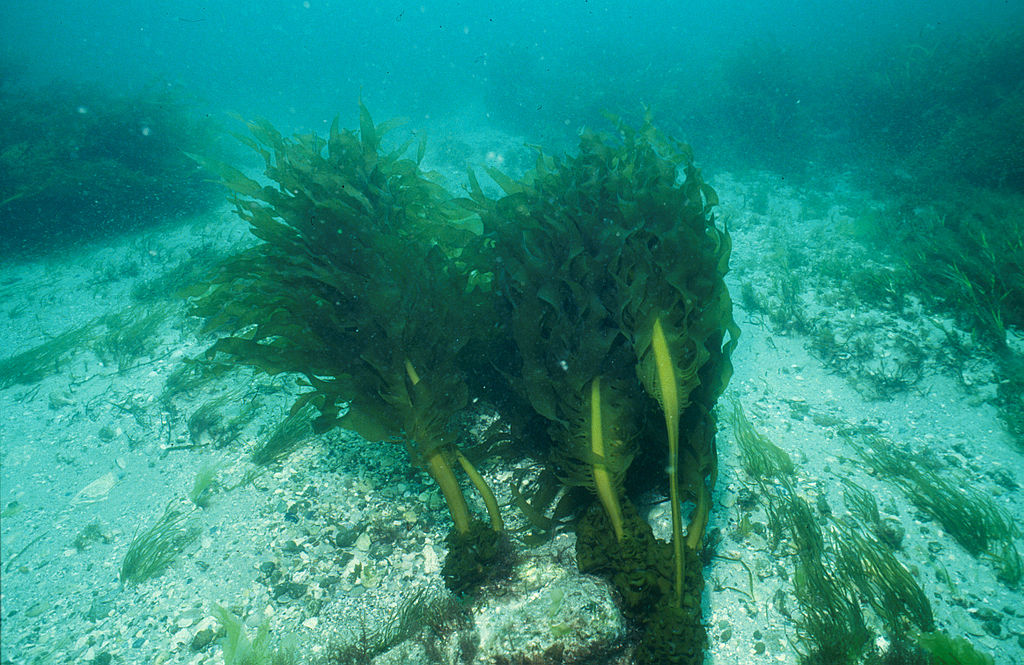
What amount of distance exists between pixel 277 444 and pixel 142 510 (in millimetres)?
966

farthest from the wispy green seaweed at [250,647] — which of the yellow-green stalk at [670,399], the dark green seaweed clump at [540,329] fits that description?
the yellow-green stalk at [670,399]

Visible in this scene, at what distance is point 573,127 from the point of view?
1388 cm

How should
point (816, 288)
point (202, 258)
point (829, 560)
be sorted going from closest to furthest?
point (829, 560) < point (816, 288) < point (202, 258)

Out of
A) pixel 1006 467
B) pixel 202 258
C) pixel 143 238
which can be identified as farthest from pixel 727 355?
pixel 143 238

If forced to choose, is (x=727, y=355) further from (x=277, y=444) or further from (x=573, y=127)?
(x=573, y=127)

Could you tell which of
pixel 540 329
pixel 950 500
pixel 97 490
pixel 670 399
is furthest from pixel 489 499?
pixel 97 490

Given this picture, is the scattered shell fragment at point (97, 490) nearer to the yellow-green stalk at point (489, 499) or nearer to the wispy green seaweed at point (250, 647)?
the wispy green seaweed at point (250, 647)

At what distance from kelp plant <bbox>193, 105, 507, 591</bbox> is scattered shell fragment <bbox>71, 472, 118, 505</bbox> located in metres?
1.82

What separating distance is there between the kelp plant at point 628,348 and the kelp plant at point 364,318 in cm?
43

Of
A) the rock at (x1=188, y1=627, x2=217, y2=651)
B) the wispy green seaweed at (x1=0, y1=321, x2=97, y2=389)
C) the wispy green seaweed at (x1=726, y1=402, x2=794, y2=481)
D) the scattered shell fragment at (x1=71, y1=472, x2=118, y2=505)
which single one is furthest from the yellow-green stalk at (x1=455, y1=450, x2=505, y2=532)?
the wispy green seaweed at (x1=0, y1=321, x2=97, y2=389)

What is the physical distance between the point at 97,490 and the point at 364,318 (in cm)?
285

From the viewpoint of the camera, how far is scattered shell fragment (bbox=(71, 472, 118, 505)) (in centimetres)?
323

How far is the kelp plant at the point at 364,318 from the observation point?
2.30m

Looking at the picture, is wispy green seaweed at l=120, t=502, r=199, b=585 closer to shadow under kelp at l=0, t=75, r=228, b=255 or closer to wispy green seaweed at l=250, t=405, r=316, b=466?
wispy green seaweed at l=250, t=405, r=316, b=466
